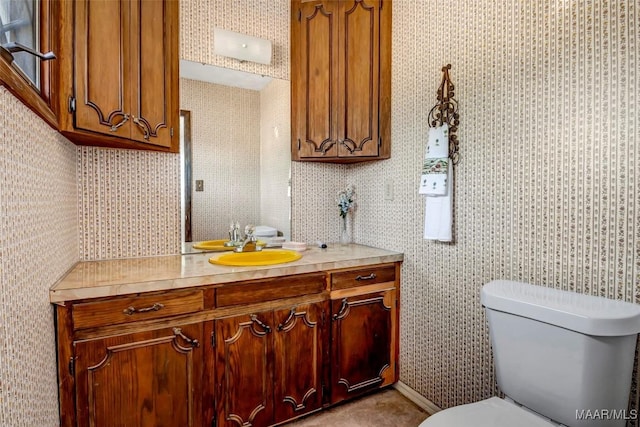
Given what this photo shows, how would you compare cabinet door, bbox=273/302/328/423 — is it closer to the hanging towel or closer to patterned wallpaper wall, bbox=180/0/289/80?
the hanging towel

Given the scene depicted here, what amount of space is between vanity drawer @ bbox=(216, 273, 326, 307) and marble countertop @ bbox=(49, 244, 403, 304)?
1.4 inches

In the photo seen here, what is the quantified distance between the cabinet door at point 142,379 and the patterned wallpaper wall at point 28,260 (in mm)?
106

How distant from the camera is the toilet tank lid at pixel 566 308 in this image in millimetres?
995

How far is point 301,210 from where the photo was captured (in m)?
2.37

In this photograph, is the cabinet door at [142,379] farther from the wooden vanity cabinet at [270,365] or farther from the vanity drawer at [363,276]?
the vanity drawer at [363,276]

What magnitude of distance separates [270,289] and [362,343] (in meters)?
0.69

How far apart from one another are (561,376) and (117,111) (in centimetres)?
191

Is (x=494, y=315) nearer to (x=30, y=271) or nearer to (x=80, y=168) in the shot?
(x=30, y=271)

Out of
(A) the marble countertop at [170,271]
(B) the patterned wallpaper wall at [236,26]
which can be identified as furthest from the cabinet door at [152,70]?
(A) the marble countertop at [170,271]

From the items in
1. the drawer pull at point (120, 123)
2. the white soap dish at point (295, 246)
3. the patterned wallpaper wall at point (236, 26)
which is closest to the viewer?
the drawer pull at point (120, 123)

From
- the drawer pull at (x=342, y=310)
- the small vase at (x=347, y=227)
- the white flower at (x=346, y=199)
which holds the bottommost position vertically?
the drawer pull at (x=342, y=310)

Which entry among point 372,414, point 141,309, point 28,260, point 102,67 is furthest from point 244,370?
point 102,67

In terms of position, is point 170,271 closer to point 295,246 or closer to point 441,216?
point 295,246

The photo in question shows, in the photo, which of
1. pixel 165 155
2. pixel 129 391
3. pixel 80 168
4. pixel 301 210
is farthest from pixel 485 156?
pixel 80 168
